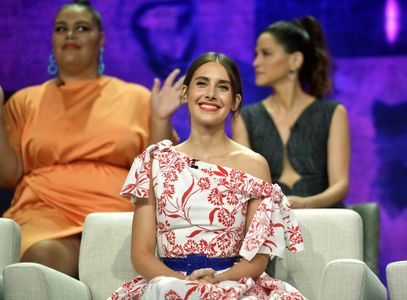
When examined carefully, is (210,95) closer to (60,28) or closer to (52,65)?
(60,28)

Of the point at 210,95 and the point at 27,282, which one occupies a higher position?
the point at 210,95

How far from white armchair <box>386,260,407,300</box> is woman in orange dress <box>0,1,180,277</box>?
4.94 ft

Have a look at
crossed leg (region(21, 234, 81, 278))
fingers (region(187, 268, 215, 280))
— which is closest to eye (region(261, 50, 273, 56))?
crossed leg (region(21, 234, 81, 278))

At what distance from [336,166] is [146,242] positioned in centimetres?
153

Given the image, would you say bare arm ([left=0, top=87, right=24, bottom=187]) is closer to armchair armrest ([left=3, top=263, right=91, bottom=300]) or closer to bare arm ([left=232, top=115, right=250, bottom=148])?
bare arm ([left=232, top=115, right=250, bottom=148])

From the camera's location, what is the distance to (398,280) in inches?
120

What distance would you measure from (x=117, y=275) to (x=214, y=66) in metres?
0.78

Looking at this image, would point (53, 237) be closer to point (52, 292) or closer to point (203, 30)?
point (52, 292)

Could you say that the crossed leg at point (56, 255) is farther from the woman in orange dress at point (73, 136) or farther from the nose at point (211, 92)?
the nose at point (211, 92)

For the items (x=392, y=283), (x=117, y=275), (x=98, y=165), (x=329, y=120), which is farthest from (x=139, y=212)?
(x=329, y=120)

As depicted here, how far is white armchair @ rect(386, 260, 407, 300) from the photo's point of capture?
3.03m

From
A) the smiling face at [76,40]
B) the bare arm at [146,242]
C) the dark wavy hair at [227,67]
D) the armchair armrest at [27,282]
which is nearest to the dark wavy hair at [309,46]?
the smiling face at [76,40]

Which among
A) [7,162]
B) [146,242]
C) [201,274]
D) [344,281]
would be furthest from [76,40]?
[344,281]

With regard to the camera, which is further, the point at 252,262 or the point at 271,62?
the point at 271,62
